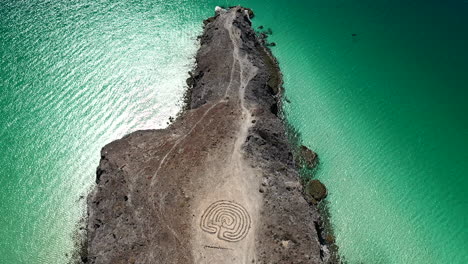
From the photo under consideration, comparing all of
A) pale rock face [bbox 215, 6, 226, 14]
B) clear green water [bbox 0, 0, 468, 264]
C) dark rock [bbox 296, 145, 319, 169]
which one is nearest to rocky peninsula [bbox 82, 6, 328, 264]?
dark rock [bbox 296, 145, 319, 169]

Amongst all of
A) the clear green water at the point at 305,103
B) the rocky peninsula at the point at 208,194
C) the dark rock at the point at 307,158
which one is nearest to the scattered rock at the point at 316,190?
the clear green water at the point at 305,103

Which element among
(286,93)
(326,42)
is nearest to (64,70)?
(286,93)

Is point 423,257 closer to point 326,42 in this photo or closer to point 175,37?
point 326,42

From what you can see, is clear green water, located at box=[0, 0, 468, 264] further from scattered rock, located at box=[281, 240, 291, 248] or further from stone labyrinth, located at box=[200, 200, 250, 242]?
stone labyrinth, located at box=[200, 200, 250, 242]

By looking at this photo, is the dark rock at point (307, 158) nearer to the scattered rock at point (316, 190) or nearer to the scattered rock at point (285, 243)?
the scattered rock at point (316, 190)

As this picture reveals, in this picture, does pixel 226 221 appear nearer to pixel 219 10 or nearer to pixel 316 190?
pixel 316 190

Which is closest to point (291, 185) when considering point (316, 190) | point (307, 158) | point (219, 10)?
point (316, 190)
